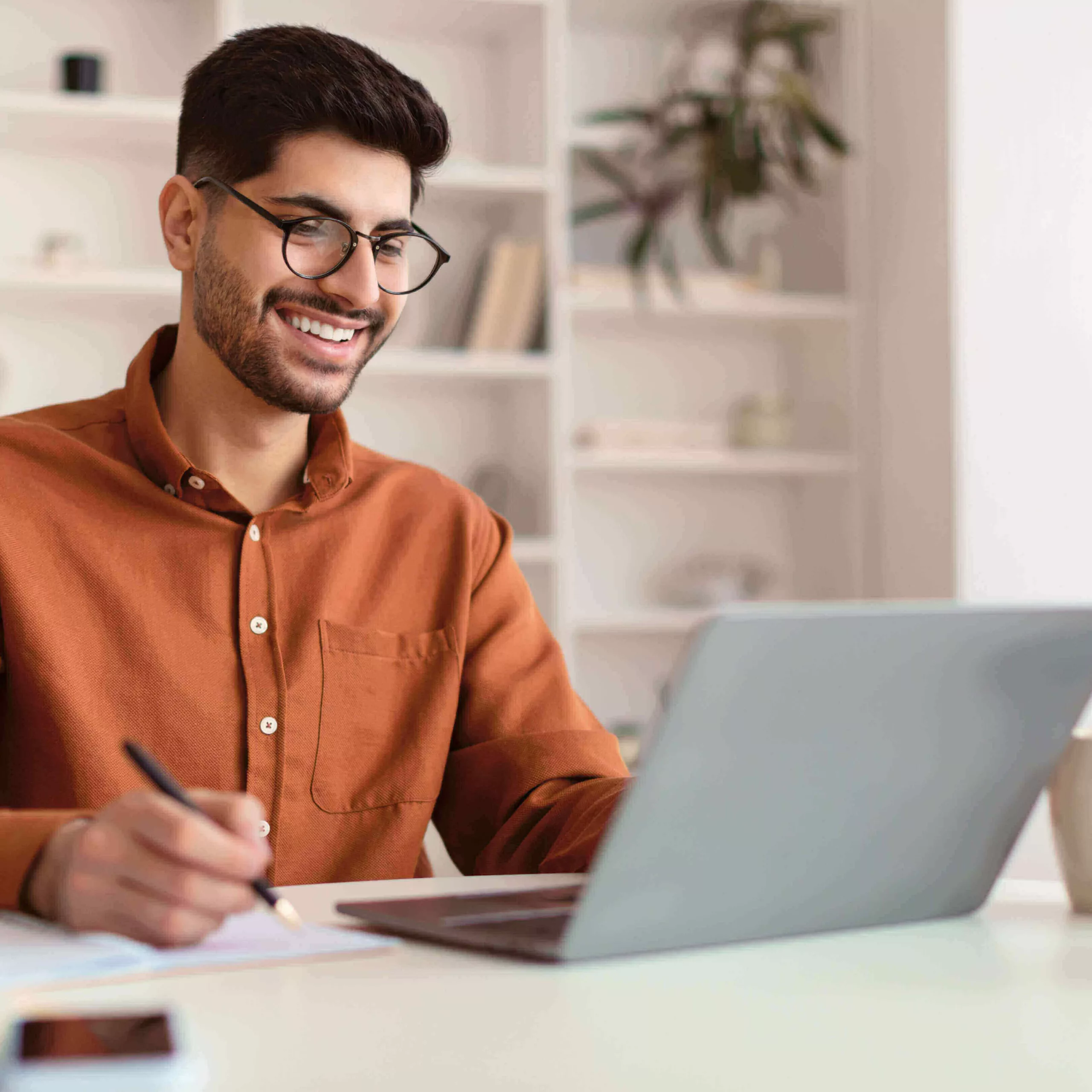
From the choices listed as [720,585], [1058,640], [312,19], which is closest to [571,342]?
[720,585]

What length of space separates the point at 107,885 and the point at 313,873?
0.65 meters

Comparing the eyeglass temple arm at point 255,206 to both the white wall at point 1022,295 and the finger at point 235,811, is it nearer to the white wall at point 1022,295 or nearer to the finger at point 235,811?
the finger at point 235,811

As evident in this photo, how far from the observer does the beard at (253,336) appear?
151 cm

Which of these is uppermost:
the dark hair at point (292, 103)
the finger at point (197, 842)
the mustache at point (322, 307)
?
the dark hair at point (292, 103)

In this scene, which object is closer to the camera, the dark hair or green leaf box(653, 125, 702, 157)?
the dark hair

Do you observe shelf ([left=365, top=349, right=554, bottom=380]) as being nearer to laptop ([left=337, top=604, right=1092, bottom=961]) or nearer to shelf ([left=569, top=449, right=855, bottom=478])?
shelf ([left=569, top=449, right=855, bottom=478])

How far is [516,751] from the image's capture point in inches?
53.9

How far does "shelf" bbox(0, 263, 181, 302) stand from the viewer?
3027mm

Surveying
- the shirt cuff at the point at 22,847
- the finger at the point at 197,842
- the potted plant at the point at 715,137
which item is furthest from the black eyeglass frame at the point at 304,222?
the potted plant at the point at 715,137

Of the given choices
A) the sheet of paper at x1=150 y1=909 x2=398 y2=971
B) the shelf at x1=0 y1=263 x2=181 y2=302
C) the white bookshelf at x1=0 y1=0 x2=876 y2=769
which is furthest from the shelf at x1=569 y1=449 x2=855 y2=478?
the sheet of paper at x1=150 y1=909 x2=398 y2=971

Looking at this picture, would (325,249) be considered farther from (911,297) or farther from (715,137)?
(911,297)

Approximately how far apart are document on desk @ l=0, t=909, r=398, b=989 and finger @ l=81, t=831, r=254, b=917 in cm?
3

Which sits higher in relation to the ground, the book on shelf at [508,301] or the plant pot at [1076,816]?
the book on shelf at [508,301]

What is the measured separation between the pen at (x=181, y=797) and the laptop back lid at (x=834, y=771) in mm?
146
